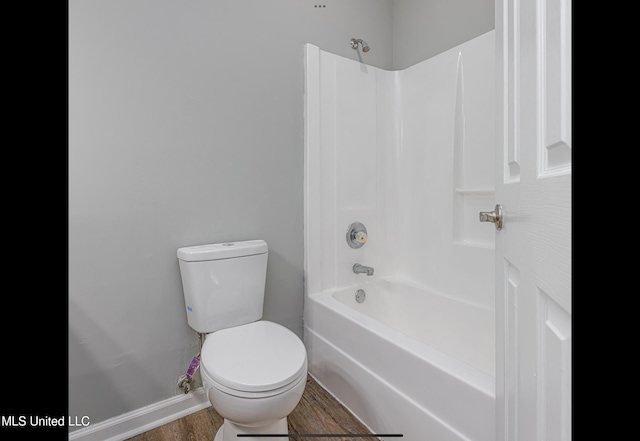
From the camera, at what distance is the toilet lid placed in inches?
42.6

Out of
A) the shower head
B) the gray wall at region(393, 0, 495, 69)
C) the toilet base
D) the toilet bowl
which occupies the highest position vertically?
the gray wall at region(393, 0, 495, 69)

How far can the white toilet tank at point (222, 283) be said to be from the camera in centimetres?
143

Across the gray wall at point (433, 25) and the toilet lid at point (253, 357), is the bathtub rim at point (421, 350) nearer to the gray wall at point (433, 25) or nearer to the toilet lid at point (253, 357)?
the toilet lid at point (253, 357)

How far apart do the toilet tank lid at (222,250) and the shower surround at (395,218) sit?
0.36m

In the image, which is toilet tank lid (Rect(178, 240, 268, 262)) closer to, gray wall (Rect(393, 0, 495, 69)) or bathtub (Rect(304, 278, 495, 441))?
bathtub (Rect(304, 278, 495, 441))

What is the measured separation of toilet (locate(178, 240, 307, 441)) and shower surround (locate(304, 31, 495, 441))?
1.17 ft

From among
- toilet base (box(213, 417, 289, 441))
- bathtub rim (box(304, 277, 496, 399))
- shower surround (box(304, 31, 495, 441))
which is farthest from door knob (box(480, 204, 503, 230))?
toilet base (box(213, 417, 289, 441))

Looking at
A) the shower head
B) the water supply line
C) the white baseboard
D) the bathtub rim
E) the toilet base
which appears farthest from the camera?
the shower head
